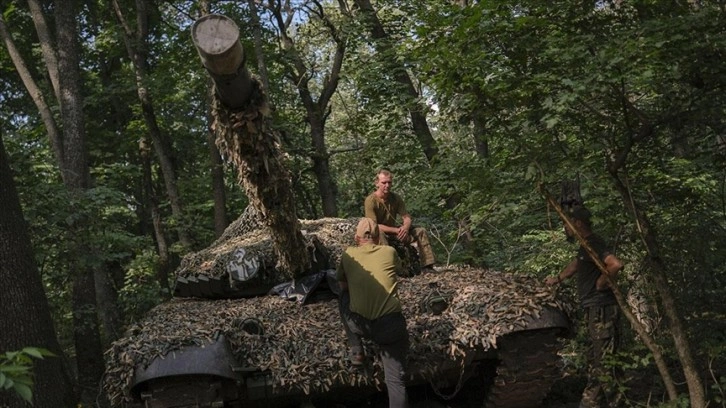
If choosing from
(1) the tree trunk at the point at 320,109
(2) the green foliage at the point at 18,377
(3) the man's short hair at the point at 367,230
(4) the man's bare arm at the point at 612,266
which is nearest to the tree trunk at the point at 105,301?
(1) the tree trunk at the point at 320,109

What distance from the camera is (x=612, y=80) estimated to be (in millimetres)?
4832

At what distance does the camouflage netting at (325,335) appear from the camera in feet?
17.9

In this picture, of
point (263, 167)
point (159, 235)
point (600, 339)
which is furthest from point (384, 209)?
point (159, 235)

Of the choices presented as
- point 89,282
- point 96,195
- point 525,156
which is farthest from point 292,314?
point 89,282

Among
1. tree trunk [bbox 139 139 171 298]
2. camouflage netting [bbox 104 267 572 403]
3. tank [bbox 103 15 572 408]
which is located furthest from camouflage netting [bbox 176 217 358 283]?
tree trunk [bbox 139 139 171 298]

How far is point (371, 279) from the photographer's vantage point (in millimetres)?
5461

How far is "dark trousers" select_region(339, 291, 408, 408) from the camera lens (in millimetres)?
5309

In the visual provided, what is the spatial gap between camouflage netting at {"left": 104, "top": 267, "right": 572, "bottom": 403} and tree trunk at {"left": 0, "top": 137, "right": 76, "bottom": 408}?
1.03 meters

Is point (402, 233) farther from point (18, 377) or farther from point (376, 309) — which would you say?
point (18, 377)

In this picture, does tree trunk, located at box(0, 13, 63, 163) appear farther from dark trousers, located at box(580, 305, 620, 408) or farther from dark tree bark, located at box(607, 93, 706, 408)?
dark tree bark, located at box(607, 93, 706, 408)

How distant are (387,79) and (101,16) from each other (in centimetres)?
1152

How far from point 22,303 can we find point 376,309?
3323 mm

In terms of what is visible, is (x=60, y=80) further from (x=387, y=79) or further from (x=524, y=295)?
(x=524, y=295)

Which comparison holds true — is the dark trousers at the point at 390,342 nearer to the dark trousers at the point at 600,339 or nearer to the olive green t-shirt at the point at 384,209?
the dark trousers at the point at 600,339
